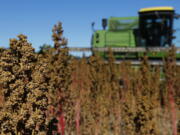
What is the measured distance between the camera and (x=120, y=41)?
30672 millimetres

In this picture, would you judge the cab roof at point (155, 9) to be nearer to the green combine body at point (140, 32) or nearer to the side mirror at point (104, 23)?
the green combine body at point (140, 32)

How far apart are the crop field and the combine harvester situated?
164cm

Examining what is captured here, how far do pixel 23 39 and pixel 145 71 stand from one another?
707 inches

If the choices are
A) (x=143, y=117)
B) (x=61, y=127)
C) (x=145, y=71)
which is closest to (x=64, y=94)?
(x=61, y=127)

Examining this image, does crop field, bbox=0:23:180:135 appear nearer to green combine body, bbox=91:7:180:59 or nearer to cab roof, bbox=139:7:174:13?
green combine body, bbox=91:7:180:59

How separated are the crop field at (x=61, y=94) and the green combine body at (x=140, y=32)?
2.35 meters

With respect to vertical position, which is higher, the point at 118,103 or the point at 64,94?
the point at 64,94

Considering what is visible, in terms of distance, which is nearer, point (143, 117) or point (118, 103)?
point (143, 117)

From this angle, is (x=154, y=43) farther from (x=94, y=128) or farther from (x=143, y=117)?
(x=143, y=117)

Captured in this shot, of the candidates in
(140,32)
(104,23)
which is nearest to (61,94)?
(140,32)

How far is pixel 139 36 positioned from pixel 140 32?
0.85 m

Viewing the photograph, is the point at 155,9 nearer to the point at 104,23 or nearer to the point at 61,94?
the point at 104,23

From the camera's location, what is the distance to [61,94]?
13969 mm

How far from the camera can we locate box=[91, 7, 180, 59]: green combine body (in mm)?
26781
